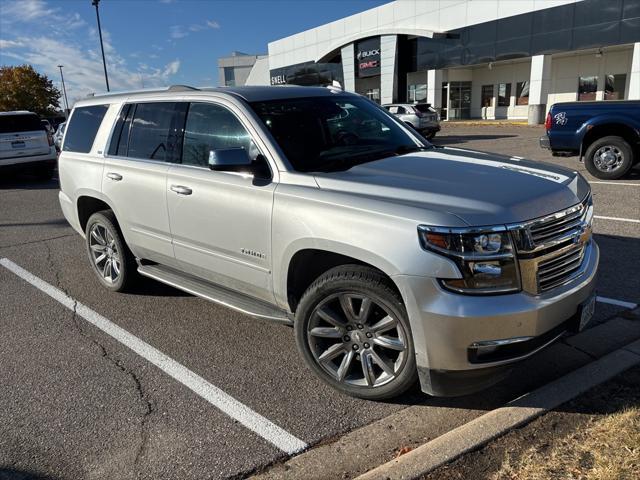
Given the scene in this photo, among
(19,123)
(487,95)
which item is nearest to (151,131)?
(19,123)

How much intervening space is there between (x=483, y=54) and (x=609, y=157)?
2490 centimetres

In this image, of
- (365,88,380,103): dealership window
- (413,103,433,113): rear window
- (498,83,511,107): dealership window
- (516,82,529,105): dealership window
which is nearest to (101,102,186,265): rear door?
(413,103,433,113): rear window

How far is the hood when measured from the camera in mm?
2768

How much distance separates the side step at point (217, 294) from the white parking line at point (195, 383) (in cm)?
53

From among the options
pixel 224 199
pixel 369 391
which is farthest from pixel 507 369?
pixel 224 199

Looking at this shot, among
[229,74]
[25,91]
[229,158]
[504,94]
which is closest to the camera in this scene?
[229,158]

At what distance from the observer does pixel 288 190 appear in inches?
132

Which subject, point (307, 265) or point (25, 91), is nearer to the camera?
point (307, 265)

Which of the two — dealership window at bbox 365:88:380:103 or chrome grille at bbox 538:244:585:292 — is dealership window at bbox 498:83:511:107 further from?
chrome grille at bbox 538:244:585:292

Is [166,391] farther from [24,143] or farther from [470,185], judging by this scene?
[24,143]

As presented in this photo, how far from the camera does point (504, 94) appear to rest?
3716cm

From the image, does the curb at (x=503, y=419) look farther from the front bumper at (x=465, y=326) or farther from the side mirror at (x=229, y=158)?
the side mirror at (x=229, y=158)

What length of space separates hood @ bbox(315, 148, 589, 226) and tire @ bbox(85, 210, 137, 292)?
8.56 feet

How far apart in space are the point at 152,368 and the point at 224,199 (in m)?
1.32
